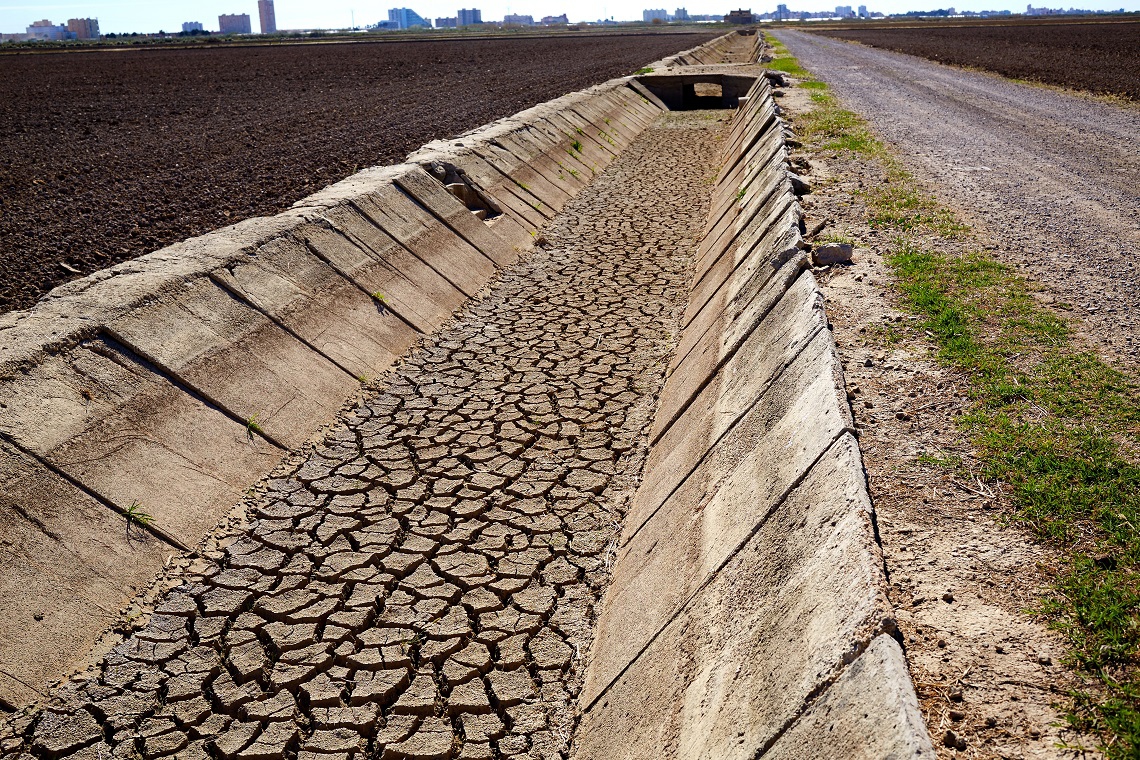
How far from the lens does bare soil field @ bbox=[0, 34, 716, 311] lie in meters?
9.20

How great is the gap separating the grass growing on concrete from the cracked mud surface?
201 cm

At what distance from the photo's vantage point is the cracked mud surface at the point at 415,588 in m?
3.77

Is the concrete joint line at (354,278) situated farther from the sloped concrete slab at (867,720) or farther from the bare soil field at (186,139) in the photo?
the sloped concrete slab at (867,720)

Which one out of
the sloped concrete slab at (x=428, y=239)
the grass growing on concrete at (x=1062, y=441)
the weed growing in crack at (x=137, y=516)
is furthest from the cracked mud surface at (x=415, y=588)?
the grass growing on concrete at (x=1062, y=441)

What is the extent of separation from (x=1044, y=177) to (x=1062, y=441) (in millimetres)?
7406

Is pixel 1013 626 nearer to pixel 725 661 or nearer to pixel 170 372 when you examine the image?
pixel 725 661

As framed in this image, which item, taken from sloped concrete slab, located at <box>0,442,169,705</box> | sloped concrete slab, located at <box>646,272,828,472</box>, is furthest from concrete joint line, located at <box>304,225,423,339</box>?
sloped concrete slab, located at <box>0,442,169,705</box>

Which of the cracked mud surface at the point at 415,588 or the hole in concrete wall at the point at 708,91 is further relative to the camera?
the hole in concrete wall at the point at 708,91

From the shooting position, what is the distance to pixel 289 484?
5.60m

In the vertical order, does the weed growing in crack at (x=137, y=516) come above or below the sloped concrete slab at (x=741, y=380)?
below

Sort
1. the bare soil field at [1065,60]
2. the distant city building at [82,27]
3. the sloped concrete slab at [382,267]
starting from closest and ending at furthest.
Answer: the sloped concrete slab at [382,267] < the bare soil field at [1065,60] < the distant city building at [82,27]

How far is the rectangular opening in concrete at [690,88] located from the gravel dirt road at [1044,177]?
15.3 ft

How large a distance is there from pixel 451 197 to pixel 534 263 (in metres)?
1.22

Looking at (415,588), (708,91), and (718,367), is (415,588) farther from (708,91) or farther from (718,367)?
(708,91)
